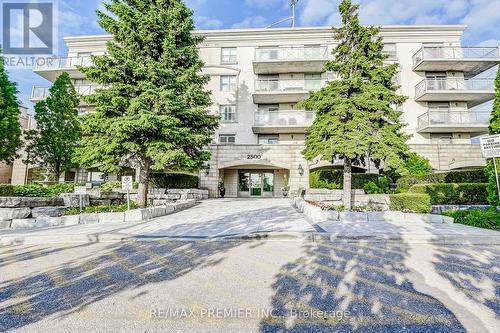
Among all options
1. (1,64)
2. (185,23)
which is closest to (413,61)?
(185,23)

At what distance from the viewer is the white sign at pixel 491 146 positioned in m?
7.54

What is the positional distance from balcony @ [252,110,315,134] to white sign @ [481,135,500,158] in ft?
42.6

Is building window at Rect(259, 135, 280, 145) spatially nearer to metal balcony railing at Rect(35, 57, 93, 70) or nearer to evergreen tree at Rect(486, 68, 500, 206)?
evergreen tree at Rect(486, 68, 500, 206)

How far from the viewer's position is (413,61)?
70.7ft

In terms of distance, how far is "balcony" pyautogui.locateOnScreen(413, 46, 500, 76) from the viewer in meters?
19.8

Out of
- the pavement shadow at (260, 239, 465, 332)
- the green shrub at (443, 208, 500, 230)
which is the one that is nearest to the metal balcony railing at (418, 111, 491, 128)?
the green shrub at (443, 208, 500, 230)

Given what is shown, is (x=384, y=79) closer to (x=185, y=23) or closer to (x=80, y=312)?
(x=185, y=23)

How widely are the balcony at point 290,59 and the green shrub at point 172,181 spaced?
11.6 m

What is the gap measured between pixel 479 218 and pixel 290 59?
56.5ft

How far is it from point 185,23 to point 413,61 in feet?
67.4

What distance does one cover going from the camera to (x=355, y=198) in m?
13.4

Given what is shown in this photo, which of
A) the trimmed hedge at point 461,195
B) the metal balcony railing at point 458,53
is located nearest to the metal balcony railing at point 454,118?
the metal balcony railing at point 458,53

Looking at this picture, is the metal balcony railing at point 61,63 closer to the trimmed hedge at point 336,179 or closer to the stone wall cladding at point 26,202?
the stone wall cladding at point 26,202

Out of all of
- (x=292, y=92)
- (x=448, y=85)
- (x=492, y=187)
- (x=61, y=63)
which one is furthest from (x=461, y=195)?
(x=61, y=63)
